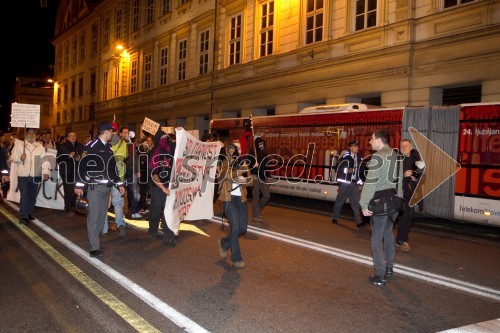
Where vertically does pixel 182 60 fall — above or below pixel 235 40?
below

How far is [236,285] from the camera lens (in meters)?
5.83

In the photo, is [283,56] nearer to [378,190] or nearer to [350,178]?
[350,178]

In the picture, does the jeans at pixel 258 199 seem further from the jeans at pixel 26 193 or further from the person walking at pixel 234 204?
the jeans at pixel 26 193

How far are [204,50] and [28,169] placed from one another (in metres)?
19.7

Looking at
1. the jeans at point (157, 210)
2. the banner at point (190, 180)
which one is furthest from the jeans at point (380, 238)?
the jeans at point (157, 210)

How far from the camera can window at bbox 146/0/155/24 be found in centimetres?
3423

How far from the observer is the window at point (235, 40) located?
83.1ft

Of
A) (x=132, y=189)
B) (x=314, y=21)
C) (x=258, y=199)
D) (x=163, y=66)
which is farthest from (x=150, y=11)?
(x=258, y=199)

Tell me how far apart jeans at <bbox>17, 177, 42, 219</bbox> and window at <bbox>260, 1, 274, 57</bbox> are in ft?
50.1

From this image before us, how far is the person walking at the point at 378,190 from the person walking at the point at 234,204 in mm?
1654

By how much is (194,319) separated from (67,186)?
307 inches

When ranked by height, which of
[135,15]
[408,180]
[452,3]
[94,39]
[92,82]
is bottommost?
[408,180]

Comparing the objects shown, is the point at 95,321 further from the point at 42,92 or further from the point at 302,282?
the point at 42,92

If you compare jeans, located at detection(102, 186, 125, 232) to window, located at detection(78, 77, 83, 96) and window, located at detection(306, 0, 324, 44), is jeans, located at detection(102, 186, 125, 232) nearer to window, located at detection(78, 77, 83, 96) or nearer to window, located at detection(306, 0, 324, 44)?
window, located at detection(306, 0, 324, 44)
